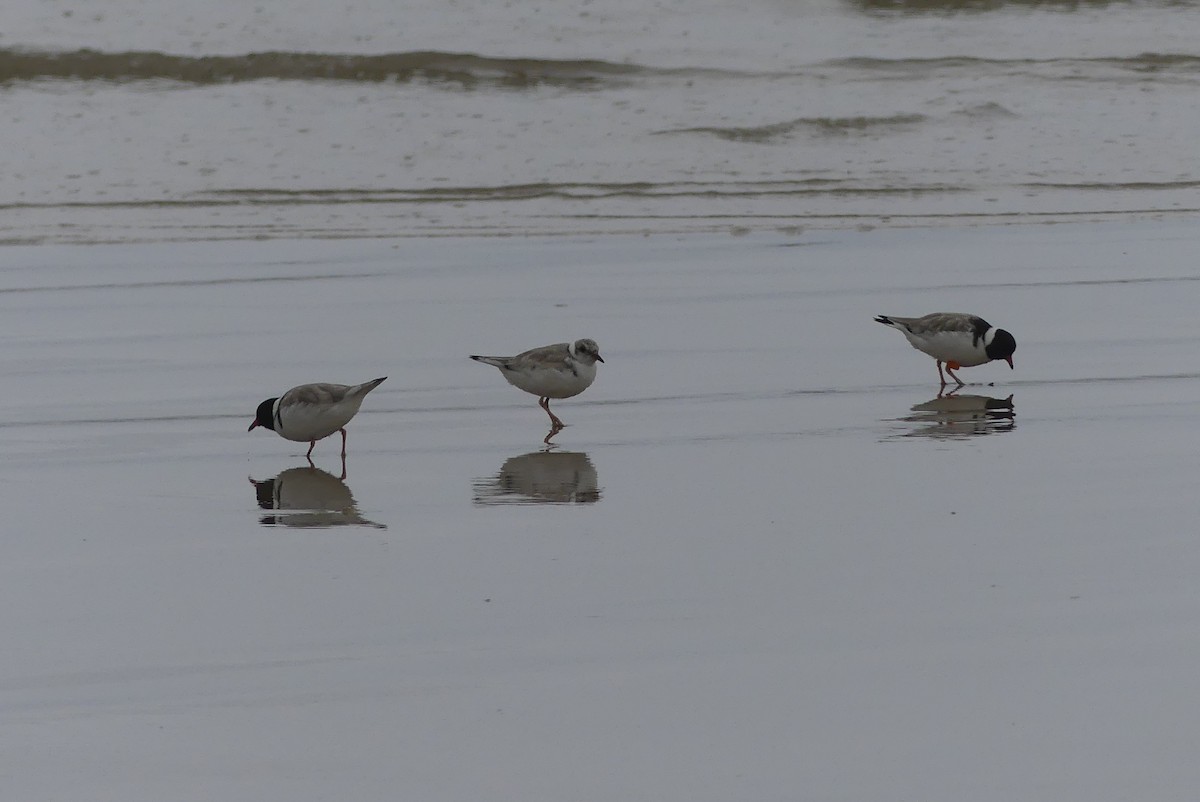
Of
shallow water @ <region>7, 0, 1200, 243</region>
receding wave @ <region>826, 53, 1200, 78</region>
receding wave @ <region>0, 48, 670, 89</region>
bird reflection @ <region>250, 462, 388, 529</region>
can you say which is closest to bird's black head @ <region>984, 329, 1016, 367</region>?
bird reflection @ <region>250, 462, 388, 529</region>

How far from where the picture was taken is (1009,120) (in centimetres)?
1991

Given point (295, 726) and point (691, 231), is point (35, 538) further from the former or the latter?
point (691, 231)

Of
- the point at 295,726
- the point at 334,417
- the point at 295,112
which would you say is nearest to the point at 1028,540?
the point at 295,726

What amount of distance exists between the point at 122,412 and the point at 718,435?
2.97m

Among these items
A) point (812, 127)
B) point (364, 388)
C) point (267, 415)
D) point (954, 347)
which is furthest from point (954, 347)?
point (812, 127)

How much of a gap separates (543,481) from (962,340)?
9.66ft

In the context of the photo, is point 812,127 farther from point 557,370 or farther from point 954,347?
point 557,370

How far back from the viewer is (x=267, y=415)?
714cm

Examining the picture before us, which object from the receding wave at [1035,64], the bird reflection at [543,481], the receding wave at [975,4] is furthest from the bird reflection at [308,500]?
the receding wave at [975,4]

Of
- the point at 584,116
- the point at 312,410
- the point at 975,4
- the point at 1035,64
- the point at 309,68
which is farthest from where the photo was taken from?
the point at 975,4

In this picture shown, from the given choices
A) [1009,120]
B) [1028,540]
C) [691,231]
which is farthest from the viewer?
[1009,120]

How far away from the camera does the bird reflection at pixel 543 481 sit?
6160 millimetres

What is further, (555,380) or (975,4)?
(975,4)

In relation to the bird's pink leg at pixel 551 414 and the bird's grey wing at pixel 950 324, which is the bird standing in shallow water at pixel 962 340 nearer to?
the bird's grey wing at pixel 950 324
